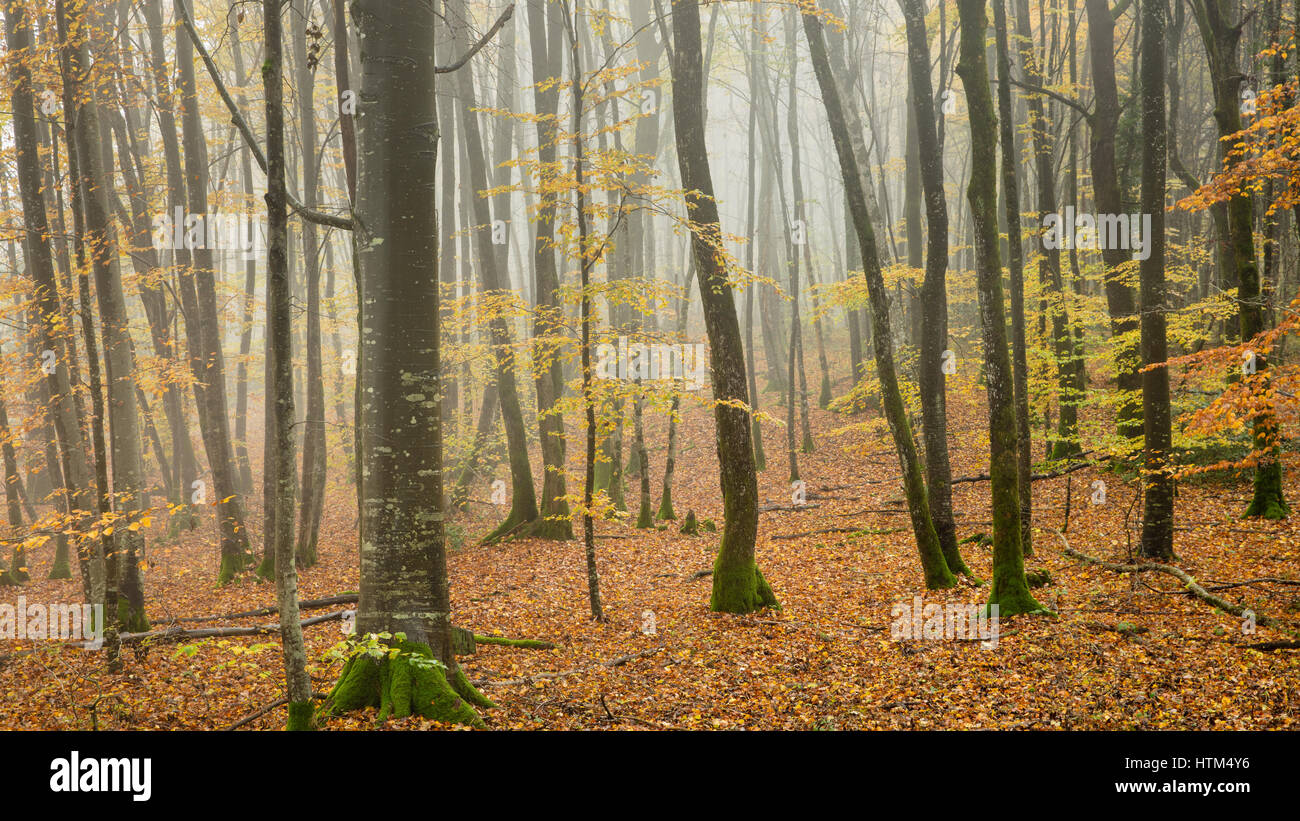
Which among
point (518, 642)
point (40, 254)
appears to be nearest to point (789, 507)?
point (518, 642)

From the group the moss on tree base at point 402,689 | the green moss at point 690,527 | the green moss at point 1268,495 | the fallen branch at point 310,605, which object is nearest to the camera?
the moss on tree base at point 402,689

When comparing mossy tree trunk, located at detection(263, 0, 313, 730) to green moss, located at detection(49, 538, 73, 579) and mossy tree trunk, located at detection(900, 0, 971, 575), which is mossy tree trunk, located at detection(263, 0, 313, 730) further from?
green moss, located at detection(49, 538, 73, 579)

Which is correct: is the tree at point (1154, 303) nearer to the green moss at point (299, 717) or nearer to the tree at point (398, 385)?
the tree at point (398, 385)

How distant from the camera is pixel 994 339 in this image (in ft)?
23.8

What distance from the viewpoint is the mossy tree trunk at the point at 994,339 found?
7105 mm

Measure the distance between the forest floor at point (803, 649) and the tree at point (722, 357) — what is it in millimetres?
453

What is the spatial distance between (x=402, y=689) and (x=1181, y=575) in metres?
8.07

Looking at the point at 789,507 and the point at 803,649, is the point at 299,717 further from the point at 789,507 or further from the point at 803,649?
the point at 789,507

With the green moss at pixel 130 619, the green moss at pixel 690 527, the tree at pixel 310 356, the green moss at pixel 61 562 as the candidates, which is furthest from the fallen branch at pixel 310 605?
the green moss at pixel 690 527

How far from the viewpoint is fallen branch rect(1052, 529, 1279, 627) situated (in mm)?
6616

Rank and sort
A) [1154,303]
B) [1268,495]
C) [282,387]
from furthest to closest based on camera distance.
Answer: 1. [1268,495]
2. [1154,303]
3. [282,387]

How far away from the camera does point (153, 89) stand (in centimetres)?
1606

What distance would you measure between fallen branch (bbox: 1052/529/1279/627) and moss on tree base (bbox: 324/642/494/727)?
23.2 feet

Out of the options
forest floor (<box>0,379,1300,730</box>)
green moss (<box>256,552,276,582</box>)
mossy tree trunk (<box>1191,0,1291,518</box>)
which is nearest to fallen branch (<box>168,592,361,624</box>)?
forest floor (<box>0,379,1300,730</box>)
